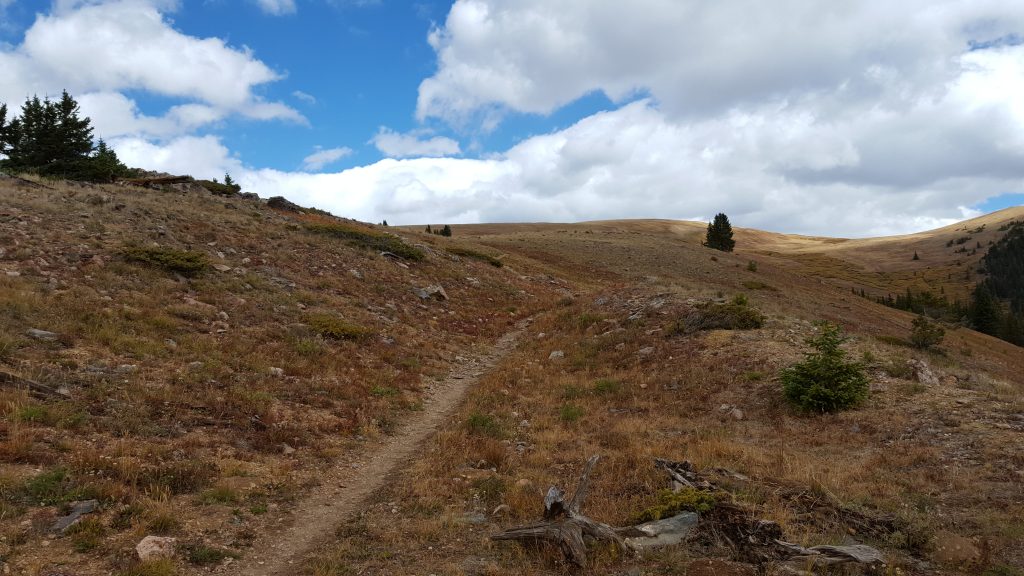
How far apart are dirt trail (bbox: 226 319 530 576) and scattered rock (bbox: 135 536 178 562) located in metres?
0.75

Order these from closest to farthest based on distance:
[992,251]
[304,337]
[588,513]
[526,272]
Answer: [588,513], [304,337], [526,272], [992,251]

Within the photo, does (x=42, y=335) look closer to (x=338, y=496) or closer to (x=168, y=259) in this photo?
(x=168, y=259)

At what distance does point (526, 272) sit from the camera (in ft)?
141

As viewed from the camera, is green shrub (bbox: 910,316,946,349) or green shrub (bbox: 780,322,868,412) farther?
green shrub (bbox: 910,316,946,349)

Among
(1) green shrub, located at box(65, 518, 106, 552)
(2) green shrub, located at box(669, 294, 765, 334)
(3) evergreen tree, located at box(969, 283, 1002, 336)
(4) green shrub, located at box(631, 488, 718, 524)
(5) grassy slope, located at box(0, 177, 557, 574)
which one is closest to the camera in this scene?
(1) green shrub, located at box(65, 518, 106, 552)

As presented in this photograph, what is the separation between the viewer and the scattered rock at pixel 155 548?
6270 mm

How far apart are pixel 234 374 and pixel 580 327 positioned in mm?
13529

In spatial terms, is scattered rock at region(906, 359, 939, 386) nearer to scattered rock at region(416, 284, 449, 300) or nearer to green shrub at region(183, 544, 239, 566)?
green shrub at region(183, 544, 239, 566)

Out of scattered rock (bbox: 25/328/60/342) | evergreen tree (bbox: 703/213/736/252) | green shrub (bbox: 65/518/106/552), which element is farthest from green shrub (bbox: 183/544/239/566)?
evergreen tree (bbox: 703/213/736/252)

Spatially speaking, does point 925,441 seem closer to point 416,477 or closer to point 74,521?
point 416,477

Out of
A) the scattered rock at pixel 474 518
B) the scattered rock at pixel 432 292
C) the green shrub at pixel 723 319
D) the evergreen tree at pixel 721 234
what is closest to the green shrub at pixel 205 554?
the scattered rock at pixel 474 518

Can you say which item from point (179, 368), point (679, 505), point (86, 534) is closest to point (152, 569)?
point (86, 534)

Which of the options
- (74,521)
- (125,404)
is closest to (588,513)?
(74,521)

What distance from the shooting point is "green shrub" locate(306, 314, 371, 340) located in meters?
17.0
